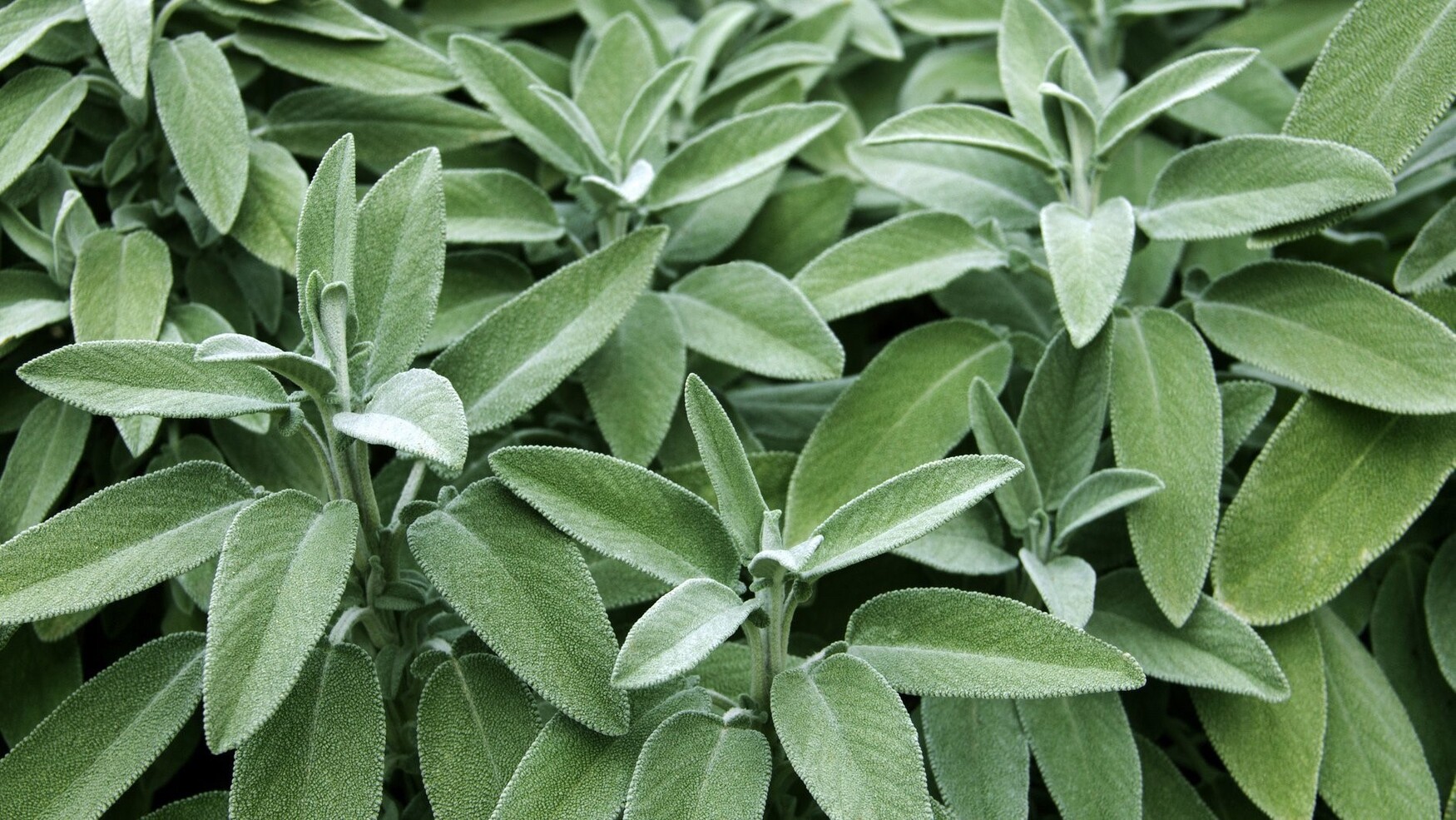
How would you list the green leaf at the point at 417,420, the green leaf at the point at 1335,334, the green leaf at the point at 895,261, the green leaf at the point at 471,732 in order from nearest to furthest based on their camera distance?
the green leaf at the point at 417,420
the green leaf at the point at 471,732
the green leaf at the point at 1335,334
the green leaf at the point at 895,261

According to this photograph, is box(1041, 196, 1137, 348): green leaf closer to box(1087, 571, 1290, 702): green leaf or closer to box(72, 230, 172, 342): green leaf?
box(1087, 571, 1290, 702): green leaf

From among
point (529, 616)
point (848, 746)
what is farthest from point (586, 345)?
point (848, 746)

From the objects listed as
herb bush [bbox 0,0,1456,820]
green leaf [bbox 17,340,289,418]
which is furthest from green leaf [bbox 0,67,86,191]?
green leaf [bbox 17,340,289,418]

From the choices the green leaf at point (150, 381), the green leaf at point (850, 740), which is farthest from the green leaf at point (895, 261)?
the green leaf at point (150, 381)

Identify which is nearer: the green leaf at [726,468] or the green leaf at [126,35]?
the green leaf at [726,468]

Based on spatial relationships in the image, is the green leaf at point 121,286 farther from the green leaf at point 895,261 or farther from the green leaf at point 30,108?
the green leaf at point 895,261

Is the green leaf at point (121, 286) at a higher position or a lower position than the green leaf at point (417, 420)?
lower

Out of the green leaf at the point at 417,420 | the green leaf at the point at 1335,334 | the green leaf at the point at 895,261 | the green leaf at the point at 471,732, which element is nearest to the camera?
the green leaf at the point at 417,420

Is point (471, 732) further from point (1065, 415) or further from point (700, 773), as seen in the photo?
point (1065, 415)
